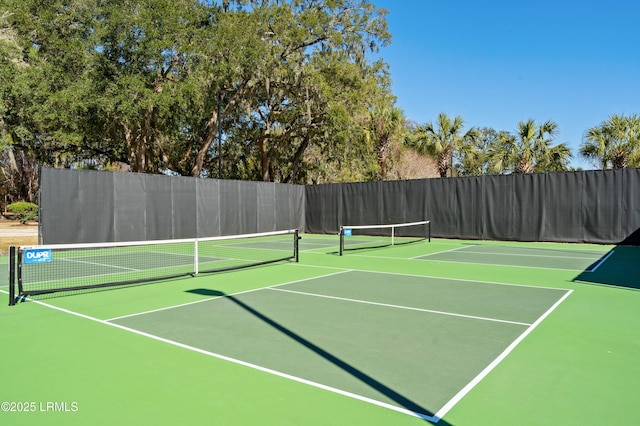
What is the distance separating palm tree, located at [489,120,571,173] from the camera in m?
21.4

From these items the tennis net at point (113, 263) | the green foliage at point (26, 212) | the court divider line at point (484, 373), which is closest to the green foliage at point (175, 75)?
the green foliage at point (26, 212)

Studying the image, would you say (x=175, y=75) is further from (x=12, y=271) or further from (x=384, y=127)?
(x=12, y=271)

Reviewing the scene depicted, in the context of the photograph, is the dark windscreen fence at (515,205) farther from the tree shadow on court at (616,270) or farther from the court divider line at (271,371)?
the court divider line at (271,371)

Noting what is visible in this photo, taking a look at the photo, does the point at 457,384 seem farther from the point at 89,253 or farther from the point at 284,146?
the point at 284,146

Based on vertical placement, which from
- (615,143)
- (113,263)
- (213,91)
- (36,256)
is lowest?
(113,263)

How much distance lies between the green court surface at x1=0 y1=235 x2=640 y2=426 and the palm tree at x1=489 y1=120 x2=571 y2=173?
14.6 metres

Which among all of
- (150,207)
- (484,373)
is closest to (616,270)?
(484,373)

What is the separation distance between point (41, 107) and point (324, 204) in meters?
13.3

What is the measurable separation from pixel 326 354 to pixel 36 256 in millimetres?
4492

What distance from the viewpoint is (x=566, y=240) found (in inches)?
672

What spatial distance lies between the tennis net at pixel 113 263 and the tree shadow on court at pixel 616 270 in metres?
6.13

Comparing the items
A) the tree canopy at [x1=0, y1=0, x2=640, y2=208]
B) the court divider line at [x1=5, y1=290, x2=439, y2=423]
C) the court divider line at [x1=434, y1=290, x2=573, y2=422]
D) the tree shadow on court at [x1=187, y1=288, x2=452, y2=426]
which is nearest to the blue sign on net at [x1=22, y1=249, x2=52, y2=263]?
the court divider line at [x1=5, y1=290, x2=439, y2=423]

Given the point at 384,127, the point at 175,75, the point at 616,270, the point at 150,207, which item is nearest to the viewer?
the point at 616,270

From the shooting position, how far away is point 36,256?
652 cm
